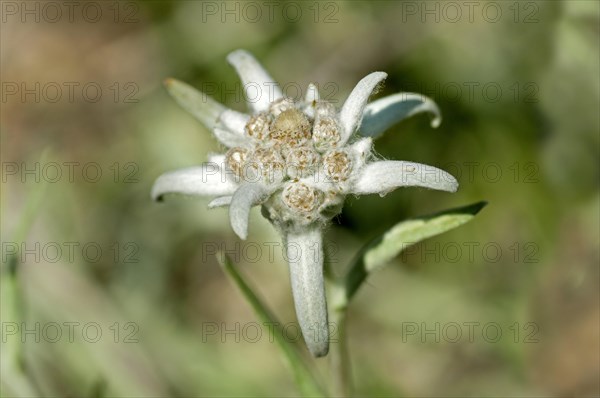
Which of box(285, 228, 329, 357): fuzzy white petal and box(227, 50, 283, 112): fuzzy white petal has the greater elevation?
box(227, 50, 283, 112): fuzzy white petal

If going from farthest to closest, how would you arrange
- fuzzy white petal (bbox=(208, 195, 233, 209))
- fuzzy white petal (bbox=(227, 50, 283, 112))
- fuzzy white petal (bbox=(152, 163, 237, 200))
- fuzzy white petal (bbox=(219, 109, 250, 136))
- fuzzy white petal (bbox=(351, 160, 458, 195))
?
fuzzy white petal (bbox=(227, 50, 283, 112)), fuzzy white petal (bbox=(219, 109, 250, 136)), fuzzy white petal (bbox=(152, 163, 237, 200)), fuzzy white petal (bbox=(208, 195, 233, 209)), fuzzy white petal (bbox=(351, 160, 458, 195))

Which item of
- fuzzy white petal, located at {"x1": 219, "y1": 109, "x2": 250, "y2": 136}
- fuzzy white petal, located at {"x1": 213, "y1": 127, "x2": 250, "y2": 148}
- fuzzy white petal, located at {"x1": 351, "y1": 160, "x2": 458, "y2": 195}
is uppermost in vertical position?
fuzzy white petal, located at {"x1": 219, "y1": 109, "x2": 250, "y2": 136}

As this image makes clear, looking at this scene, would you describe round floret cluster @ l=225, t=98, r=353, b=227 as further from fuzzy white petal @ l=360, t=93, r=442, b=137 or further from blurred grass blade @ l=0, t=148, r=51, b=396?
blurred grass blade @ l=0, t=148, r=51, b=396

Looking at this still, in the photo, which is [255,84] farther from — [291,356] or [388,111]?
[291,356]

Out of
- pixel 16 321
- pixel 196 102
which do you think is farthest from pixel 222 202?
pixel 16 321

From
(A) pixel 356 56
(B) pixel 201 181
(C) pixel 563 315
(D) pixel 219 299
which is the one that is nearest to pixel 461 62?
(A) pixel 356 56

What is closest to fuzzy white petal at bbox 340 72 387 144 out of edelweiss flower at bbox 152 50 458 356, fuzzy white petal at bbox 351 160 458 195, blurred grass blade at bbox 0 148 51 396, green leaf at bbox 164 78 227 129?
edelweiss flower at bbox 152 50 458 356
